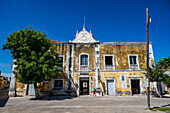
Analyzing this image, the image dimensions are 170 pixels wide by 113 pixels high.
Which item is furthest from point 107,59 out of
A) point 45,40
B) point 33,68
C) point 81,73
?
point 33,68

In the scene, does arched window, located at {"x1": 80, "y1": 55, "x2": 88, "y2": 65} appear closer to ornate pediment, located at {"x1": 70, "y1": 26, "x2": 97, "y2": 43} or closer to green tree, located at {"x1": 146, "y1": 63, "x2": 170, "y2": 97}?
ornate pediment, located at {"x1": 70, "y1": 26, "x2": 97, "y2": 43}

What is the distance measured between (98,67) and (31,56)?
8.78 meters

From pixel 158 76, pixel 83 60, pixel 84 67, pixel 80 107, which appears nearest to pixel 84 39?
pixel 83 60

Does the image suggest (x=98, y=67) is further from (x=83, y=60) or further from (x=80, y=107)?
(x=80, y=107)

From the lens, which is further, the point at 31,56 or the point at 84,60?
the point at 84,60

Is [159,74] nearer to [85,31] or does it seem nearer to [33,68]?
[85,31]

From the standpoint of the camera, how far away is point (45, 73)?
42.0ft

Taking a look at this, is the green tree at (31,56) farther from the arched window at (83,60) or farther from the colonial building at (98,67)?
the arched window at (83,60)

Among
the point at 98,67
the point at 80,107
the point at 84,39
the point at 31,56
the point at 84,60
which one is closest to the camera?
the point at 80,107

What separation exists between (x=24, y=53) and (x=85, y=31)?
9.36 metres

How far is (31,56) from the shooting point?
12.9 meters

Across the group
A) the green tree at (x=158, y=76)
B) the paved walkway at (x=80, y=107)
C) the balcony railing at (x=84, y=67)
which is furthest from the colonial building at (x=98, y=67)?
the paved walkway at (x=80, y=107)

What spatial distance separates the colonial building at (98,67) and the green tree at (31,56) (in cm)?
374

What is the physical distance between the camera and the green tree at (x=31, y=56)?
12477 millimetres
